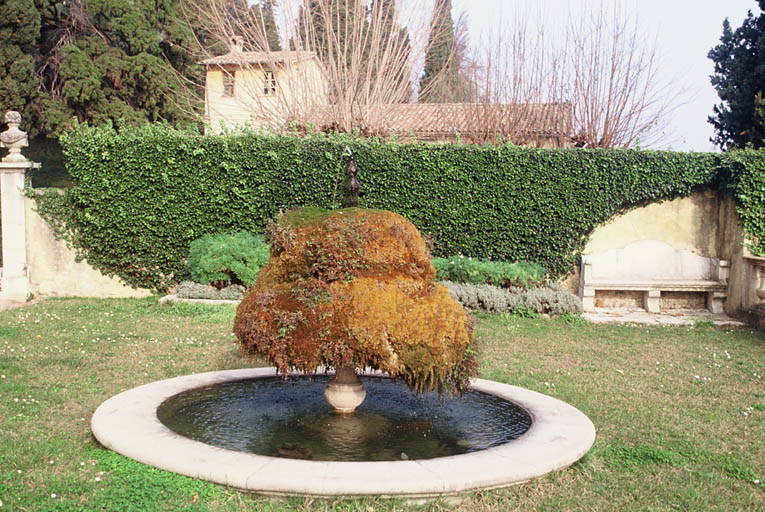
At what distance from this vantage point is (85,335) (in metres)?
8.79

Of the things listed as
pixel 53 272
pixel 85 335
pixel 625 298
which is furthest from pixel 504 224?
pixel 53 272

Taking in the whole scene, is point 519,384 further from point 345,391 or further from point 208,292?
point 208,292

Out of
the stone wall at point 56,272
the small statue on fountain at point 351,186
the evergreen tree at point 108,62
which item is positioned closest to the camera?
the small statue on fountain at point 351,186

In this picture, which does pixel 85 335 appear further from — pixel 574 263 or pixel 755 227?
pixel 755 227

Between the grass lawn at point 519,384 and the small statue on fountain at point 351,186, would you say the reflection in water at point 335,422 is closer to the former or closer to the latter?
the grass lawn at point 519,384

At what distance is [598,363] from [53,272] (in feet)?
32.6

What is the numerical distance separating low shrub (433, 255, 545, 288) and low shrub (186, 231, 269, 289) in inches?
123

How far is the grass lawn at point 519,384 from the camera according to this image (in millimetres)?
3727

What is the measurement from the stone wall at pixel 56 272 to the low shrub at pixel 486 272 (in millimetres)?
5739

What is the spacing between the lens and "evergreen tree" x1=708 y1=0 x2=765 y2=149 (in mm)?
17000

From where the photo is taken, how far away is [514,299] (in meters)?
11.1

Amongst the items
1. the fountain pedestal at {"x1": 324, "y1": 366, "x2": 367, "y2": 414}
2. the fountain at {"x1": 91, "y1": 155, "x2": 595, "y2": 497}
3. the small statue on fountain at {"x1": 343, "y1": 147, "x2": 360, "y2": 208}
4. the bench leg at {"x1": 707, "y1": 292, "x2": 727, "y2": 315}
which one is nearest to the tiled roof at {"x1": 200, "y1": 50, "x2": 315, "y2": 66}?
the bench leg at {"x1": 707, "y1": 292, "x2": 727, "y2": 315}

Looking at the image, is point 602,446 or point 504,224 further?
point 504,224

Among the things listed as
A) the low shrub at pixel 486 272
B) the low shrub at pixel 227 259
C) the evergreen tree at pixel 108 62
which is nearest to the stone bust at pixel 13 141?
the low shrub at pixel 227 259
